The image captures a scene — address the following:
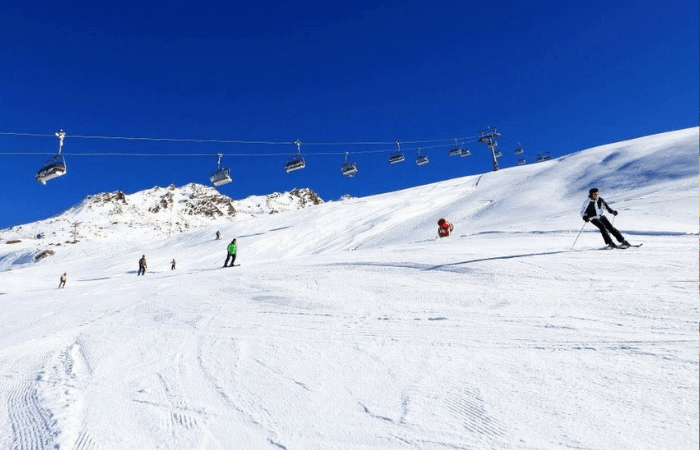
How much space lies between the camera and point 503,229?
1516 cm

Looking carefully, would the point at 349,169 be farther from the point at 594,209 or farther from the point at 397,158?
the point at 594,209

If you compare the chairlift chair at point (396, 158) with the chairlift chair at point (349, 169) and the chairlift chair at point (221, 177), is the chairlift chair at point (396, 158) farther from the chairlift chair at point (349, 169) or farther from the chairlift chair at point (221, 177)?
the chairlift chair at point (221, 177)

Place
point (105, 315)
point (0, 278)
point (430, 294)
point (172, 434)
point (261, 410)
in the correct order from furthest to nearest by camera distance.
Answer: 1. point (0, 278)
2. point (105, 315)
3. point (430, 294)
4. point (261, 410)
5. point (172, 434)

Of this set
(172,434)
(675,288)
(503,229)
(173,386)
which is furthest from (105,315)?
(503,229)

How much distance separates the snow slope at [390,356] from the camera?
3.14 metres

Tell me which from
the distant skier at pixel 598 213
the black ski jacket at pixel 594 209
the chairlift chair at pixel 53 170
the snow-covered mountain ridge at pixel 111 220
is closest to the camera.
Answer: the distant skier at pixel 598 213

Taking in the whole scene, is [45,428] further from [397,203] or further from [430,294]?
[397,203]

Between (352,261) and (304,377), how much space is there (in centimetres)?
750

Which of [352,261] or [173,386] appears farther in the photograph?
[352,261]

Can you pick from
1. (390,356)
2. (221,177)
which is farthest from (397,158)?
(390,356)

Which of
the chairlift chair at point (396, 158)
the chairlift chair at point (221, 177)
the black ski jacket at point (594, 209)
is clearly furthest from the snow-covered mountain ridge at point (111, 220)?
the black ski jacket at point (594, 209)

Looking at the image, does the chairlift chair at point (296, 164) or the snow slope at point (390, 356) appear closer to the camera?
the snow slope at point (390, 356)

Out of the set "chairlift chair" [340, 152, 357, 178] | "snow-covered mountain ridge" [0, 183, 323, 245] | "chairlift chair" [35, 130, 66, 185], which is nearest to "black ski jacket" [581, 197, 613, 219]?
"chairlift chair" [35, 130, 66, 185]

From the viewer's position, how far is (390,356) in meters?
4.55
